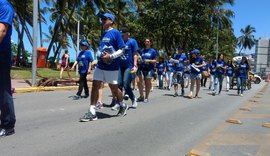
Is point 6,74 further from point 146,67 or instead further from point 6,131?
point 146,67

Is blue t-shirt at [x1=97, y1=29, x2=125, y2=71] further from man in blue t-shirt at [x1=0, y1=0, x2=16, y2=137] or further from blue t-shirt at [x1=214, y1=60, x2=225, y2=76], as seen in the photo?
blue t-shirt at [x1=214, y1=60, x2=225, y2=76]

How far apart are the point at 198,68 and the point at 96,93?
698 centimetres

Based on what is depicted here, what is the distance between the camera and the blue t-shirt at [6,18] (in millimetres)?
5461

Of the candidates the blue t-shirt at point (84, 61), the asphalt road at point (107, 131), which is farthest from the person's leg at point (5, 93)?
the blue t-shirt at point (84, 61)

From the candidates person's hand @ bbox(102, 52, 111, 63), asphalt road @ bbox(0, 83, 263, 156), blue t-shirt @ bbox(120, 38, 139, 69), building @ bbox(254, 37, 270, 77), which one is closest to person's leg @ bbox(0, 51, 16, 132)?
asphalt road @ bbox(0, 83, 263, 156)

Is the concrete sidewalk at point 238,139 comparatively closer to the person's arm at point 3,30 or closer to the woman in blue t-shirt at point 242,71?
the person's arm at point 3,30

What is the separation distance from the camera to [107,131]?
6.73 m

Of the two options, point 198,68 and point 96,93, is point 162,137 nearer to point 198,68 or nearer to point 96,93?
point 96,93

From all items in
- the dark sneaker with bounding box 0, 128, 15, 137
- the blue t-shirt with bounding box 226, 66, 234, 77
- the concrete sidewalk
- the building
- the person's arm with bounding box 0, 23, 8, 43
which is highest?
the building

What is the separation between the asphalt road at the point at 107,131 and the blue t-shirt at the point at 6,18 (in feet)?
4.32

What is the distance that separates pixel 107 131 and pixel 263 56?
207 feet

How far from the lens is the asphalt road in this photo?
549cm

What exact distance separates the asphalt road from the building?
5642 cm

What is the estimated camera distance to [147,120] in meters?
8.11
